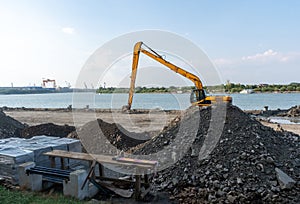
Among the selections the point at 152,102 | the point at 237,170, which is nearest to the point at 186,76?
the point at 237,170

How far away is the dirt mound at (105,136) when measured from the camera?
1000 centimetres

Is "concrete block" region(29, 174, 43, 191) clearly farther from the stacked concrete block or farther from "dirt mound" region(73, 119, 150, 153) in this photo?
"dirt mound" region(73, 119, 150, 153)

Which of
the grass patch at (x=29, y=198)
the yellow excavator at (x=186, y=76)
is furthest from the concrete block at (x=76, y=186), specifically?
the yellow excavator at (x=186, y=76)

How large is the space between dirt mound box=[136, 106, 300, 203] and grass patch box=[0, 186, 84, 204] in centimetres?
208

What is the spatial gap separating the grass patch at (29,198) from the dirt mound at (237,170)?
81.8 inches

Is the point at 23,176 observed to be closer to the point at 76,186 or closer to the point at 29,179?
the point at 29,179

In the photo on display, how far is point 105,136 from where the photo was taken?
34.4 feet

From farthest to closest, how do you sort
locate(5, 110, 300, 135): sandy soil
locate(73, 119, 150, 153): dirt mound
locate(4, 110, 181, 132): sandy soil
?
1. locate(4, 110, 181, 132): sandy soil
2. locate(5, 110, 300, 135): sandy soil
3. locate(73, 119, 150, 153): dirt mound

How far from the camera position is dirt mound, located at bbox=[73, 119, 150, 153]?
32.8 ft

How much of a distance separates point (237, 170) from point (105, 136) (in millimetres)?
6026

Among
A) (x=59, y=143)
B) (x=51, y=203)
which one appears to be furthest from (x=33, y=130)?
(x=51, y=203)

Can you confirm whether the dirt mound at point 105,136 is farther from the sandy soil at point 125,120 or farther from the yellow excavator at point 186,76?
the sandy soil at point 125,120

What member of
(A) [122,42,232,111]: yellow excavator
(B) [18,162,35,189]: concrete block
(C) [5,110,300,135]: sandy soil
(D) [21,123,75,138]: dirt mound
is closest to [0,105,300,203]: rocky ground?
(B) [18,162,35,189]: concrete block

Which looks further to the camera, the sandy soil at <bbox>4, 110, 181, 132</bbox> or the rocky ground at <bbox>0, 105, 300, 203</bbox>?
the sandy soil at <bbox>4, 110, 181, 132</bbox>
